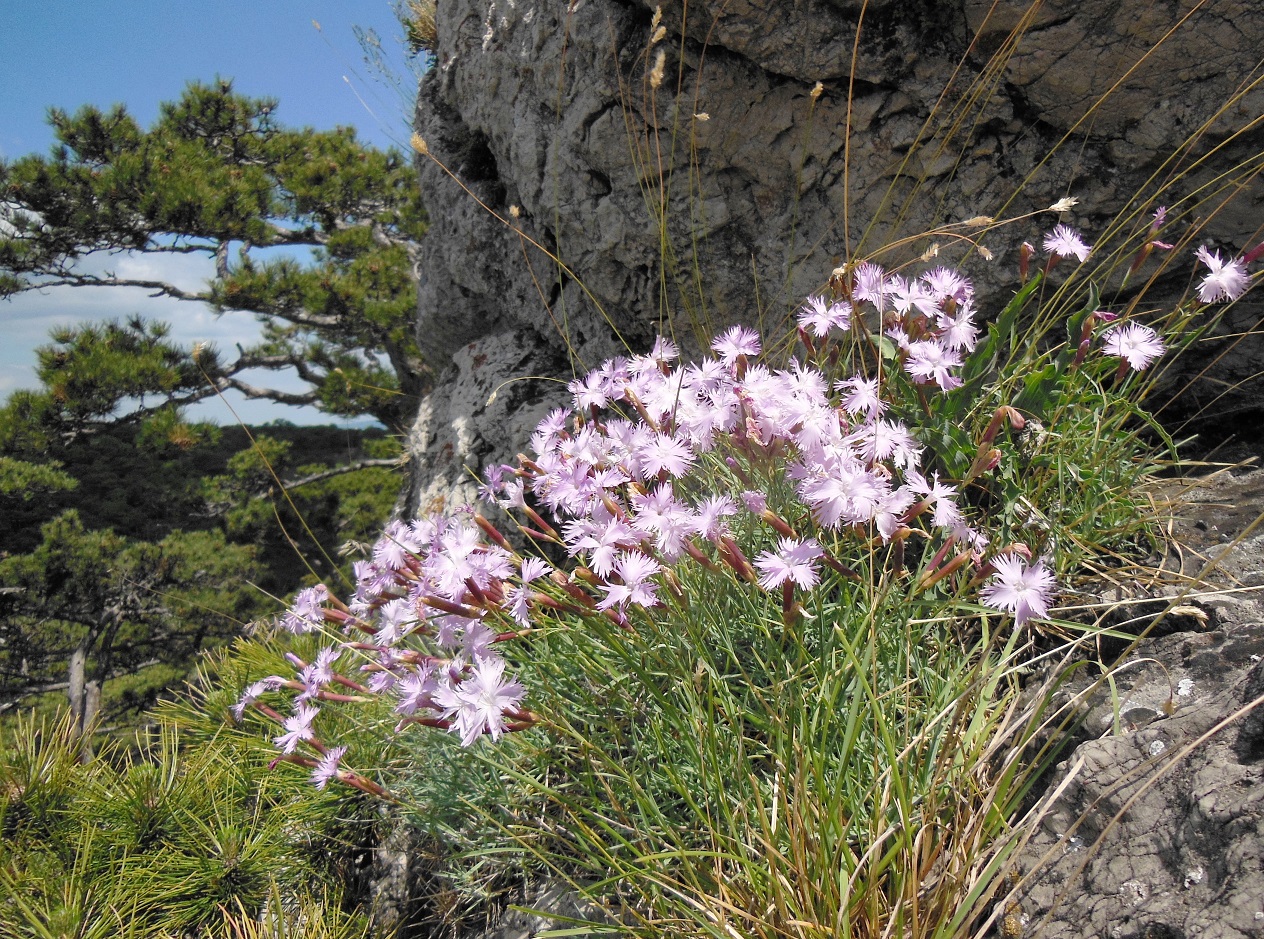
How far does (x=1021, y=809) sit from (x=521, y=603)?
41.9 inches

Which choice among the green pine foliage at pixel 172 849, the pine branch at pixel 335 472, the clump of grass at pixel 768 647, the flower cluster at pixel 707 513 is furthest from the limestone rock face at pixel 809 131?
the pine branch at pixel 335 472

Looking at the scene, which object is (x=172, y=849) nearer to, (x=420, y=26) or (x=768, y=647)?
(x=768, y=647)

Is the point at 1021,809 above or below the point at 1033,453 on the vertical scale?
below

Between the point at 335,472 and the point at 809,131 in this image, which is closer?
the point at 809,131

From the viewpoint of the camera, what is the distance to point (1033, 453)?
74.9 inches

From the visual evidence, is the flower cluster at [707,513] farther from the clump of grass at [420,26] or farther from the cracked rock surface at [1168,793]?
the clump of grass at [420,26]

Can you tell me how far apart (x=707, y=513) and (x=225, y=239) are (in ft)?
21.7

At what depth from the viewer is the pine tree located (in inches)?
223

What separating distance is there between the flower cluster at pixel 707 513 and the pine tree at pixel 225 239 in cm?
381

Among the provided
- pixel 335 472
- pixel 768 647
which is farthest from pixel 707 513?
pixel 335 472

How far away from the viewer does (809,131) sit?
94.3 inches

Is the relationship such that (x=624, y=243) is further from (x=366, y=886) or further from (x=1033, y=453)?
(x=366, y=886)

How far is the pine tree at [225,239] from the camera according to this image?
5.68 m

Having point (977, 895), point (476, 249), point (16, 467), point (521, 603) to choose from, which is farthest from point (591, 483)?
point (16, 467)
